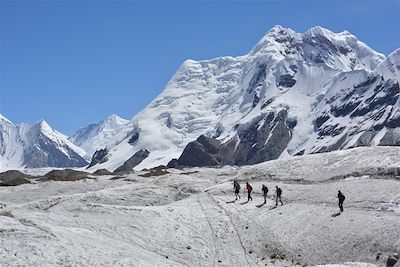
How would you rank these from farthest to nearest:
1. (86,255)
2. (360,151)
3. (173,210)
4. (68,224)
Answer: (360,151) → (173,210) → (68,224) → (86,255)

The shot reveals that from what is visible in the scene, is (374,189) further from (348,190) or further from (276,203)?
(276,203)

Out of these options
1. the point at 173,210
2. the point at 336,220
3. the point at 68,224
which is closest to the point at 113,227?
the point at 68,224

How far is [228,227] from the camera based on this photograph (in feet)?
179

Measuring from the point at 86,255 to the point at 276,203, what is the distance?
28.1 meters

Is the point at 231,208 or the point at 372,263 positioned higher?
the point at 231,208

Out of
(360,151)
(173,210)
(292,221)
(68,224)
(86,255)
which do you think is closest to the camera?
(86,255)

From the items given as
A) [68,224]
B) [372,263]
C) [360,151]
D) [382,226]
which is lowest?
[372,263]

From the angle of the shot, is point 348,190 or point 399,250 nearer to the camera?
point 399,250

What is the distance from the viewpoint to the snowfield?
4116 centimetres

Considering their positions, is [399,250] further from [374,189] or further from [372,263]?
[374,189]

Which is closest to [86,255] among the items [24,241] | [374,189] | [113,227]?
[24,241]

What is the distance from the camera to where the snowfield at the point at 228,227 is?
135 ft

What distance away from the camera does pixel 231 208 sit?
62375mm

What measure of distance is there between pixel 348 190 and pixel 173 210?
61.9ft
